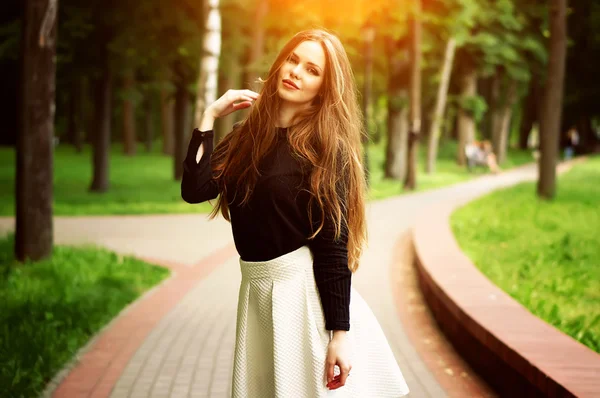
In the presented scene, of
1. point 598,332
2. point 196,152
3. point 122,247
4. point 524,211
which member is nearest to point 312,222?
point 196,152

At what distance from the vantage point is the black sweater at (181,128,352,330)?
2617 millimetres

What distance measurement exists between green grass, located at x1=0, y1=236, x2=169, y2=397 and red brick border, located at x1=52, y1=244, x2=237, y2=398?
115mm

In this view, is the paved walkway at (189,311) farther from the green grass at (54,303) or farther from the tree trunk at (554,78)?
the tree trunk at (554,78)

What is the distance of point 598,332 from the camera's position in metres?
6.32

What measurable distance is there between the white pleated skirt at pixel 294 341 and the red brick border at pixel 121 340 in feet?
8.47

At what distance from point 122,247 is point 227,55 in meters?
11.2

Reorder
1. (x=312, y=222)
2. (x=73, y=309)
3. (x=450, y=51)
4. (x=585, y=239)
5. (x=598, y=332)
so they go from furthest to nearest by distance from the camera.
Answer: (x=450, y=51) < (x=585, y=239) < (x=73, y=309) < (x=598, y=332) < (x=312, y=222)

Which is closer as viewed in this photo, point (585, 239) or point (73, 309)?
point (73, 309)

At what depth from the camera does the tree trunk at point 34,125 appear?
8898mm

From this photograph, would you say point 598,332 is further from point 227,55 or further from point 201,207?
point 227,55

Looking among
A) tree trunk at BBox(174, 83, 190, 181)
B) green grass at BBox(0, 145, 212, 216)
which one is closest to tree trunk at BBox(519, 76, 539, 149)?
green grass at BBox(0, 145, 212, 216)

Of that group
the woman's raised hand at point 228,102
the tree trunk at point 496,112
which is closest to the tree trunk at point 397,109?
the tree trunk at point 496,112

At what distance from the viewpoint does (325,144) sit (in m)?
2.65

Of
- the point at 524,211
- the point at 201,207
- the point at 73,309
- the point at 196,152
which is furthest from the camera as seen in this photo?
the point at 201,207
